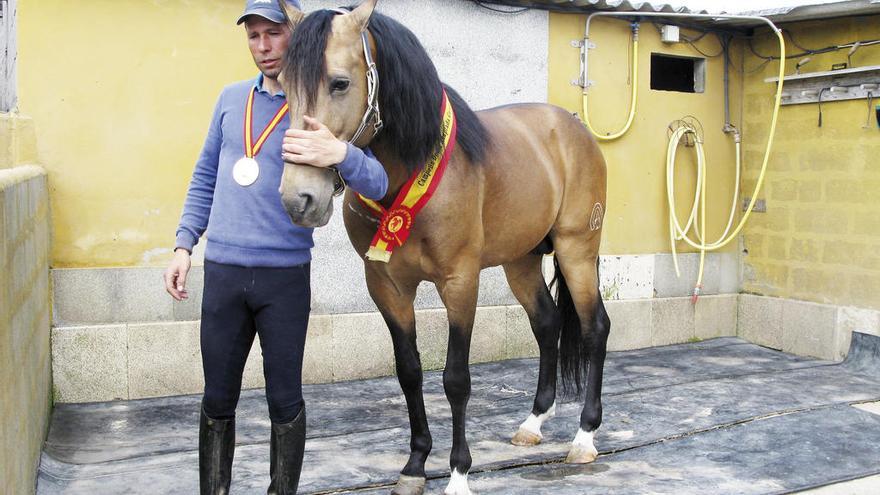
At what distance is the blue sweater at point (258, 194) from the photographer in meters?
2.27

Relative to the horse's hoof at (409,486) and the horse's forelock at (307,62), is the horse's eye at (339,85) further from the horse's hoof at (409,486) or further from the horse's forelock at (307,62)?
the horse's hoof at (409,486)

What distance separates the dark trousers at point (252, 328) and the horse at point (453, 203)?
0.26 meters

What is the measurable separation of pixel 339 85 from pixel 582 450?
2058 millimetres

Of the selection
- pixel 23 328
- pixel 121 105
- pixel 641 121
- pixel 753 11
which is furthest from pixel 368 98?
pixel 753 11

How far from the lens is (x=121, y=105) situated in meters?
4.43

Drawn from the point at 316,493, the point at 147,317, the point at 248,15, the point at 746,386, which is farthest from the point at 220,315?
the point at 746,386

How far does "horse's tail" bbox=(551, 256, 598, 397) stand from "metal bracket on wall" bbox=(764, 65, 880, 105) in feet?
9.23

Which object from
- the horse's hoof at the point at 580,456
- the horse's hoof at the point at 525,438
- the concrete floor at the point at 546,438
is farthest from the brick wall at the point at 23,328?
the horse's hoof at the point at 580,456

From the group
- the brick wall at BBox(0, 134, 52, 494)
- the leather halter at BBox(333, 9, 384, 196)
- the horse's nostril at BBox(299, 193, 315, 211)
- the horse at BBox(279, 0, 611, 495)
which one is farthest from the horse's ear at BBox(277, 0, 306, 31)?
the brick wall at BBox(0, 134, 52, 494)

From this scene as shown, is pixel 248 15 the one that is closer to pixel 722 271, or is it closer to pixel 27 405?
pixel 27 405

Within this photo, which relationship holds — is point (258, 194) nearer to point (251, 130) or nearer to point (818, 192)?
point (251, 130)

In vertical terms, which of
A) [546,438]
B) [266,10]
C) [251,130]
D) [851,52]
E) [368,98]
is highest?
[851,52]

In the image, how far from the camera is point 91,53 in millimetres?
4344

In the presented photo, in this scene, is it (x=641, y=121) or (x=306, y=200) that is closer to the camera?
(x=306, y=200)
